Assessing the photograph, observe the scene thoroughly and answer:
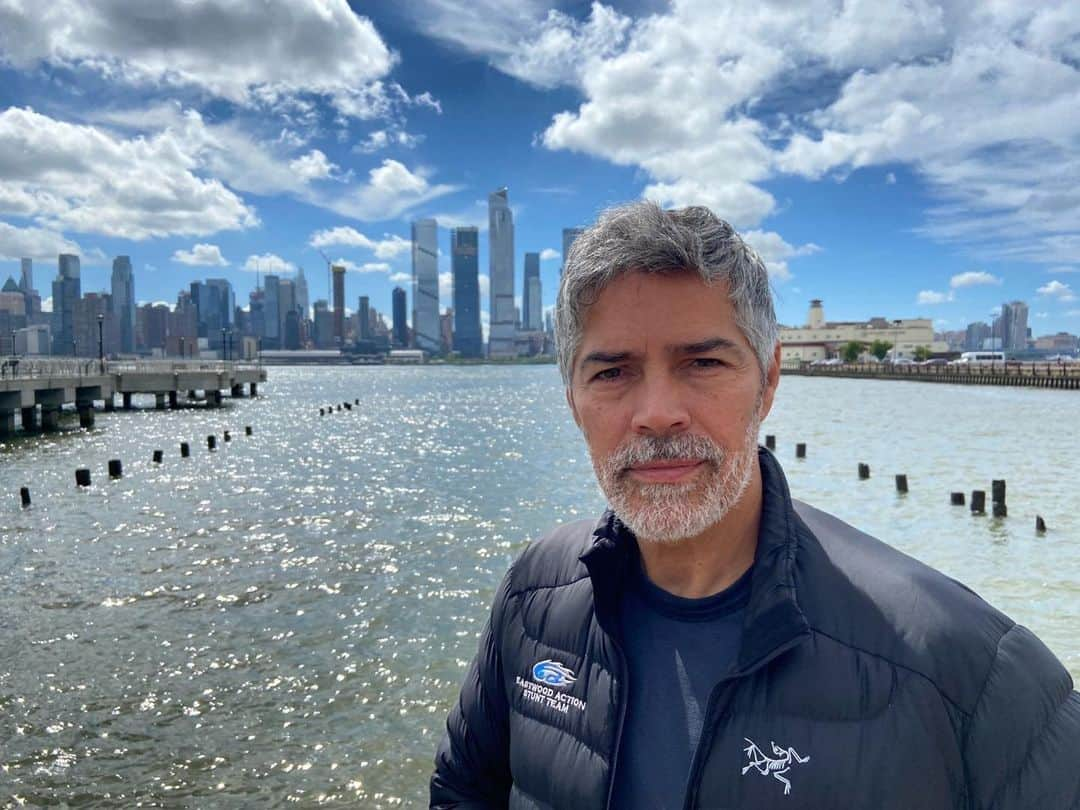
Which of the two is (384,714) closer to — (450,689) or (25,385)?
(450,689)

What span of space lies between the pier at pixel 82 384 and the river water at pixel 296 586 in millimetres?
7364

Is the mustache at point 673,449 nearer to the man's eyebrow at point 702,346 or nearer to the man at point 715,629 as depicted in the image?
the man at point 715,629

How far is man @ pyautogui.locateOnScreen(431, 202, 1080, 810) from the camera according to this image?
5.34 feet

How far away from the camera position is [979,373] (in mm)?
93250

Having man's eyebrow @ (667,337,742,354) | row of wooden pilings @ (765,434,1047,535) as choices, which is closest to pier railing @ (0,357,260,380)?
row of wooden pilings @ (765,434,1047,535)

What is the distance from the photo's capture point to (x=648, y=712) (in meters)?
1.93

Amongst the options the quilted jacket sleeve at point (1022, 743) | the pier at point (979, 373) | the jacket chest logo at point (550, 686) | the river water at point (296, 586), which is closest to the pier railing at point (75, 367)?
the river water at point (296, 586)

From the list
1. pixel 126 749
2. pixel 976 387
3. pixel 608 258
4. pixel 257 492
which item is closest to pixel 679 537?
pixel 608 258

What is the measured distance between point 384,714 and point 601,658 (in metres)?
7.58

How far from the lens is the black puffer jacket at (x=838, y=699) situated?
1607 millimetres

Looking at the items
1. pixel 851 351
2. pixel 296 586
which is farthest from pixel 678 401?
pixel 851 351

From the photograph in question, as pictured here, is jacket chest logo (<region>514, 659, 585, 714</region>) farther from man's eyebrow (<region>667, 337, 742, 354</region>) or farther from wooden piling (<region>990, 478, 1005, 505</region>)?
wooden piling (<region>990, 478, 1005, 505</region>)

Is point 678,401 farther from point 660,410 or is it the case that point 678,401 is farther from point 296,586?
point 296,586

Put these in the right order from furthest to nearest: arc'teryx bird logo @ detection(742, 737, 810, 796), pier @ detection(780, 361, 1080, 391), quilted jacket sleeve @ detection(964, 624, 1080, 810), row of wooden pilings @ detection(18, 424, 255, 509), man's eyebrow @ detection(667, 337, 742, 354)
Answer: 1. pier @ detection(780, 361, 1080, 391)
2. row of wooden pilings @ detection(18, 424, 255, 509)
3. man's eyebrow @ detection(667, 337, 742, 354)
4. arc'teryx bird logo @ detection(742, 737, 810, 796)
5. quilted jacket sleeve @ detection(964, 624, 1080, 810)
